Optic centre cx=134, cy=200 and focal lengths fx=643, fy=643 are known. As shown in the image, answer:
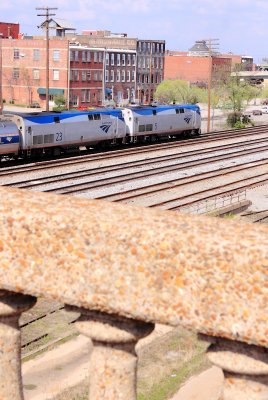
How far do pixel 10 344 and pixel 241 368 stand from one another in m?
1.07

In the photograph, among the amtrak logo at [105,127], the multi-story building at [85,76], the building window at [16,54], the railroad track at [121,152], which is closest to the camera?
the railroad track at [121,152]

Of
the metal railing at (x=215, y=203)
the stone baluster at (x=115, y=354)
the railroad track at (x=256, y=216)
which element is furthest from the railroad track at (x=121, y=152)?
the stone baluster at (x=115, y=354)

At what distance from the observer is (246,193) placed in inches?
1163

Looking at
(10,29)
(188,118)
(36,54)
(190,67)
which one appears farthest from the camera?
(190,67)

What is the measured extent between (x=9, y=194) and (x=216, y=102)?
268ft

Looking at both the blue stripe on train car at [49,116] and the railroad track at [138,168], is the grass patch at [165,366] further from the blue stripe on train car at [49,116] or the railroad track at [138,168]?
the blue stripe on train car at [49,116]

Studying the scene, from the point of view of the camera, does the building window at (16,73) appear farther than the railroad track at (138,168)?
Yes

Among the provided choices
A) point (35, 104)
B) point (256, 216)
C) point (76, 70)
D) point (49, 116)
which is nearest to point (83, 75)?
point (76, 70)

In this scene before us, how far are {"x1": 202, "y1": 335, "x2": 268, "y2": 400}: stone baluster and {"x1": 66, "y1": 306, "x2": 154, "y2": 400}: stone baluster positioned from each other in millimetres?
351

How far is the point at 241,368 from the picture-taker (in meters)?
2.42

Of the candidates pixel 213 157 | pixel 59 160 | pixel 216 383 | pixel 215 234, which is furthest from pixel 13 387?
pixel 213 157

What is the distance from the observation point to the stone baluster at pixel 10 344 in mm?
2895

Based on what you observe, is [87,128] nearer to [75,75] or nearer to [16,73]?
[75,75]

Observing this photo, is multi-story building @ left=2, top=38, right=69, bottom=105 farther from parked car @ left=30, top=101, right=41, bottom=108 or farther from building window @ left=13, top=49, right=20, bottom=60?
parked car @ left=30, top=101, right=41, bottom=108
